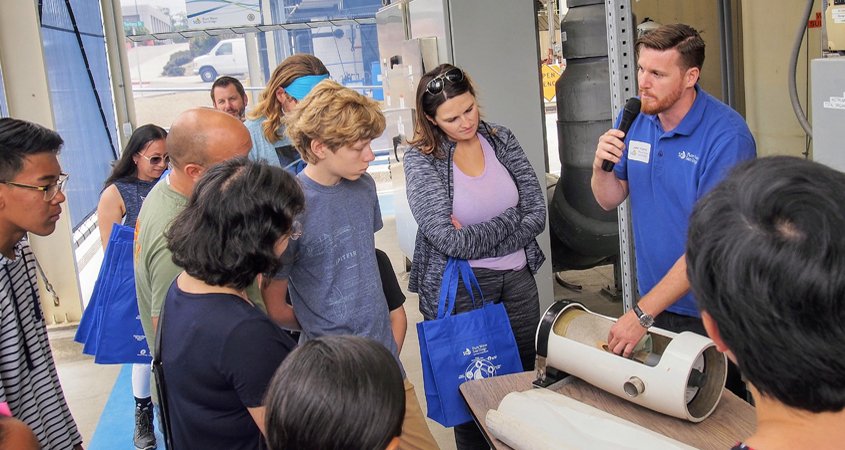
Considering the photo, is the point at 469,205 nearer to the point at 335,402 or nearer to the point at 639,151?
the point at 639,151

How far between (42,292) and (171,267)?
11.8 ft

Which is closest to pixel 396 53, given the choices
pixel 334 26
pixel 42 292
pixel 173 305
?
pixel 42 292

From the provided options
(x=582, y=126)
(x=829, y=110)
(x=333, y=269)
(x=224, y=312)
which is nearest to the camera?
(x=224, y=312)

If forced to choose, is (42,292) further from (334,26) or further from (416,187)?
(334,26)

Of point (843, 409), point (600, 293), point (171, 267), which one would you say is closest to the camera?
point (843, 409)

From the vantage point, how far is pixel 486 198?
2439 mm

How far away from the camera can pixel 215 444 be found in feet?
4.76

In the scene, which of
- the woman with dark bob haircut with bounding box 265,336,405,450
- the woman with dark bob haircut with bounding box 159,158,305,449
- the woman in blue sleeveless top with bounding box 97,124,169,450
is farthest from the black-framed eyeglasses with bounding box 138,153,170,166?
the woman with dark bob haircut with bounding box 265,336,405,450

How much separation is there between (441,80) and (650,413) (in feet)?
4.09

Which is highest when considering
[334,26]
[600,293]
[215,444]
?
[334,26]

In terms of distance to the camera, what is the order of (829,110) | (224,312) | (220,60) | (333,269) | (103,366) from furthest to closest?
(220,60)
(103,366)
(333,269)
(829,110)
(224,312)

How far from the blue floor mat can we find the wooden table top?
221 cm

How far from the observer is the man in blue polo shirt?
6.57 ft

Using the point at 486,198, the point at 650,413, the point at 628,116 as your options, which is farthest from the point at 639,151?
the point at 650,413
